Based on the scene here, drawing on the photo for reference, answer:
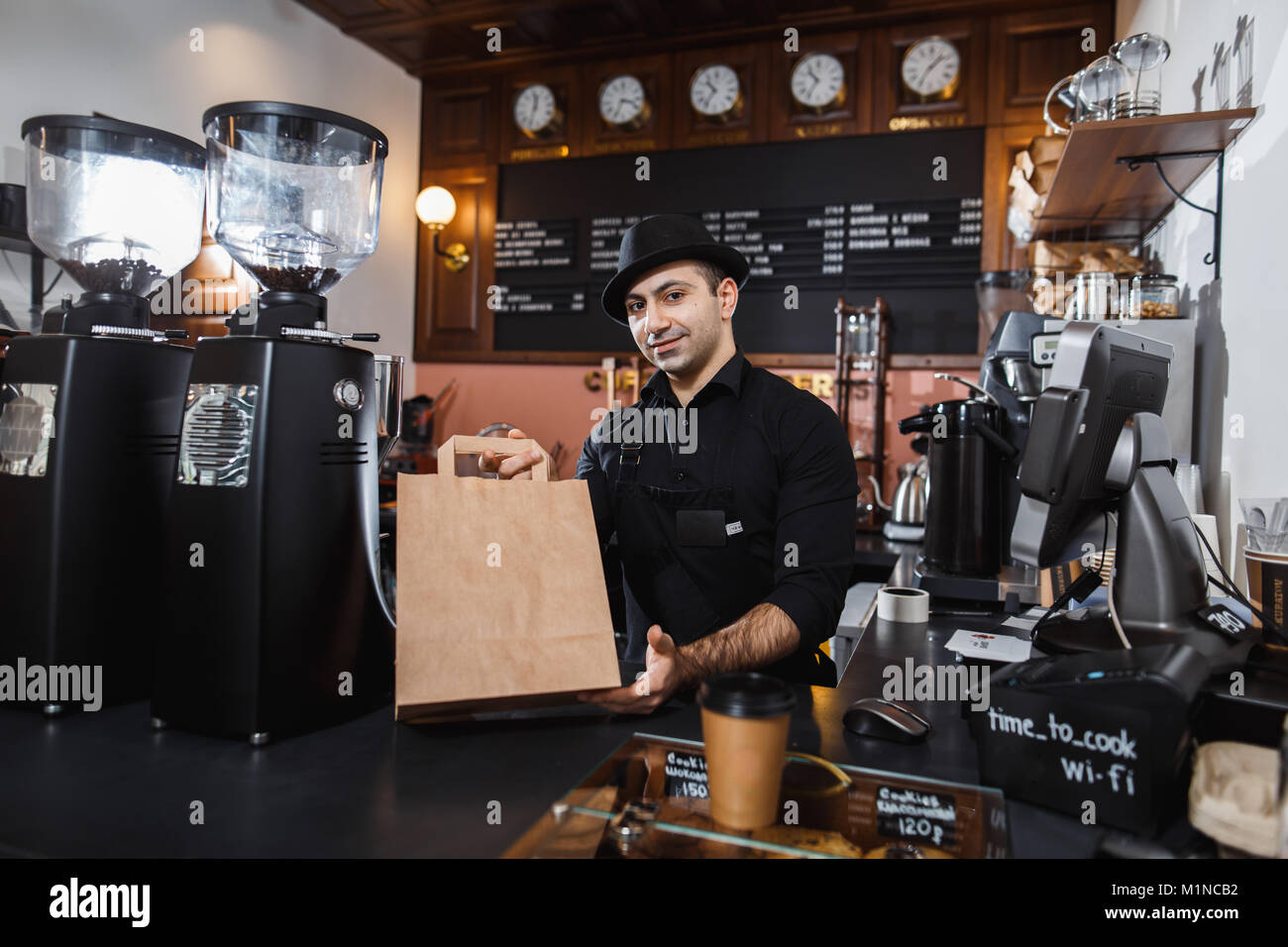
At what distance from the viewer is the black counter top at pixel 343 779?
2.38 feet

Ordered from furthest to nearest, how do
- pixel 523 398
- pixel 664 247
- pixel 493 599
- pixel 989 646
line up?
pixel 523 398 → pixel 664 247 → pixel 989 646 → pixel 493 599

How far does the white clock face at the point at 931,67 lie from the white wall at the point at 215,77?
9.07 feet

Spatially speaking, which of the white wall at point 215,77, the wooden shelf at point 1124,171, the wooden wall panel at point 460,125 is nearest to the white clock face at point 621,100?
the wooden wall panel at point 460,125

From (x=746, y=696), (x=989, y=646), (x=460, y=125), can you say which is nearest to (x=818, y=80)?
(x=460, y=125)

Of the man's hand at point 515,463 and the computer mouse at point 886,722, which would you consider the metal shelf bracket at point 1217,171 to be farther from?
the man's hand at point 515,463

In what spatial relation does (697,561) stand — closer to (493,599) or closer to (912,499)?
(493,599)

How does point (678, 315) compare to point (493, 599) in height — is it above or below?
above

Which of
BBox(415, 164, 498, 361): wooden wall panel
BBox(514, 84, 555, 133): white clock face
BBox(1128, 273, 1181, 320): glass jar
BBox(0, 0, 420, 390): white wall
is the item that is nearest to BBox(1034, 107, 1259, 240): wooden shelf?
BBox(1128, 273, 1181, 320): glass jar

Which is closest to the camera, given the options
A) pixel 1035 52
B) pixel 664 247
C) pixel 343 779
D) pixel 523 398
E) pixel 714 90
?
pixel 343 779

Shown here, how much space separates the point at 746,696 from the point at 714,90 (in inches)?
160

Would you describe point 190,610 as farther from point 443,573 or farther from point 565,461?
point 565,461

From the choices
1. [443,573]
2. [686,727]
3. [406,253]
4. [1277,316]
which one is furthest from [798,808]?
[406,253]

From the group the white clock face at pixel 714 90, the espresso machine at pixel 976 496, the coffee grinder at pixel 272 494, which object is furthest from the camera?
the white clock face at pixel 714 90

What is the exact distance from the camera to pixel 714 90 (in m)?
4.17
